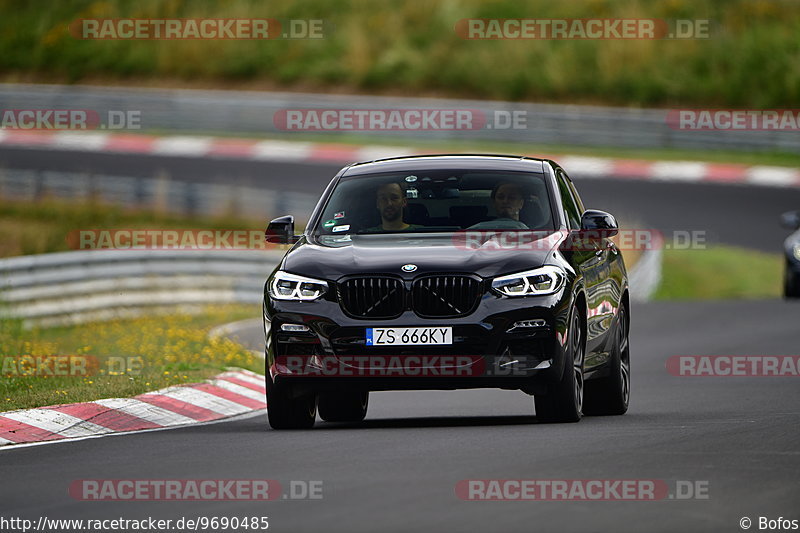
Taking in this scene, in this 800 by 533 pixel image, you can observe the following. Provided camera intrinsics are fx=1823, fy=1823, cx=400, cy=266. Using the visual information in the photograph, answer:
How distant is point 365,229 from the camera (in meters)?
11.9

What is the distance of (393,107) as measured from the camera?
4150cm

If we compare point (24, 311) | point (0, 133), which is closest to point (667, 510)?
point (24, 311)

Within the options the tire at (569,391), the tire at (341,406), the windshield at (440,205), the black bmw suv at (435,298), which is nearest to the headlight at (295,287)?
the black bmw suv at (435,298)

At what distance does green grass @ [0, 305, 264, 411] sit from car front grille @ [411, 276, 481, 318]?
2863 mm

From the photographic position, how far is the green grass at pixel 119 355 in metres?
Result: 13.3

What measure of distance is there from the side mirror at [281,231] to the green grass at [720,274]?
17261 mm

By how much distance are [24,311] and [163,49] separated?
29.1 m

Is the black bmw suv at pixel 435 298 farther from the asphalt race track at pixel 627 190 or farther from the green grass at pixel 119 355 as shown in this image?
the asphalt race track at pixel 627 190

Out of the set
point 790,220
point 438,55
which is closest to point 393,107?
point 438,55

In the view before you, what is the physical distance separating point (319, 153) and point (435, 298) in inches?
1192

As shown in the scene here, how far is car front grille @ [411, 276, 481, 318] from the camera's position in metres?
10.9

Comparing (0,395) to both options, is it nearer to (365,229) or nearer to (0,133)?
(365,229)

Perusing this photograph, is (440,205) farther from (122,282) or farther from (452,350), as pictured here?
(122,282)

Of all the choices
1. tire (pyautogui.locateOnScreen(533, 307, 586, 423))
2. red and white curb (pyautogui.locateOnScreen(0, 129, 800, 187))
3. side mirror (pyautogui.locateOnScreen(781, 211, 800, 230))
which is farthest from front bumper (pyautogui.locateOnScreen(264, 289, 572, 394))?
red and white curb (pyautogui.locateOnScreen(0, 129, 800, 187))
